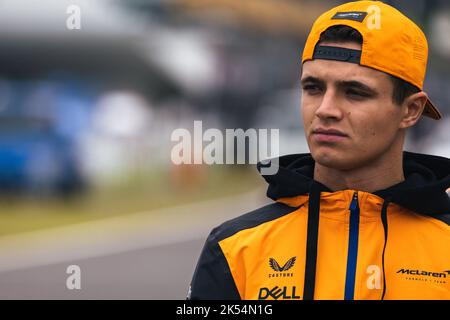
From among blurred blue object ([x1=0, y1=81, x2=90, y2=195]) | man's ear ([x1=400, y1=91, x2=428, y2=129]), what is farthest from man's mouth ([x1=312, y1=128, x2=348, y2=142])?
blurred blue object ([x1=0, y1=81, x2=90, y2=195])

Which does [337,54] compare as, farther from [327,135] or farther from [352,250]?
[352,250]

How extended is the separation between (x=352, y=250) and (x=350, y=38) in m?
0.66

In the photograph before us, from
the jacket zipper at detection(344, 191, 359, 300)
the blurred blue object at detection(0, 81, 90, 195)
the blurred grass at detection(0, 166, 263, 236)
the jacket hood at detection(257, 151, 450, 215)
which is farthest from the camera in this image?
the blurred blue object at detection(0, 81, 90, 195)

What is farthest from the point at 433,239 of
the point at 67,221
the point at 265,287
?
the point at 67,221

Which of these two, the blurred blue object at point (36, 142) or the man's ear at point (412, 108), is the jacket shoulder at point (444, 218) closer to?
the man's ear at point (412, 108)

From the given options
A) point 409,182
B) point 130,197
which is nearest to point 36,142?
point 130,197

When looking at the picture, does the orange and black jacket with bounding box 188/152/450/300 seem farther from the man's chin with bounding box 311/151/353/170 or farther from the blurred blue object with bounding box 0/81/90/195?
the blurred blue object with bounding box 0/81/90/195

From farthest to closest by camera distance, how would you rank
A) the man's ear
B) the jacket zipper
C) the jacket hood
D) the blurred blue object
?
1. the blurred blue object
2. the man's ear
3. the jacket hood
4. the jacket zipper

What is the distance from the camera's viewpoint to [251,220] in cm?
301

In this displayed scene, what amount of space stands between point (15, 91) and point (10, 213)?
85.2 inches

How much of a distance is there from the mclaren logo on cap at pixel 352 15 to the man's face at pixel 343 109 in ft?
0.28

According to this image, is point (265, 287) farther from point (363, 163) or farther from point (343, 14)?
point (343, 14)

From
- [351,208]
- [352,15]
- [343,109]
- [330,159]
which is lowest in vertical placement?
[351,208]

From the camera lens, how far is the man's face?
286 centimetres
